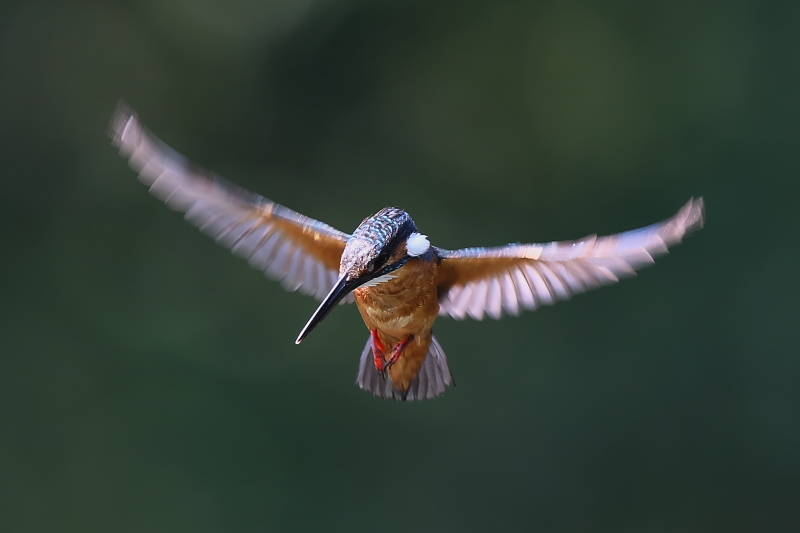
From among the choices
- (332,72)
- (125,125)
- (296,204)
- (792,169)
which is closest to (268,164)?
(296,204)

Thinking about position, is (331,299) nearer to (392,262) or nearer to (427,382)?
(392,262)

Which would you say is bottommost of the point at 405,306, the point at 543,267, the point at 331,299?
the point at 331,299

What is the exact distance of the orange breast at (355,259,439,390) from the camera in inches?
60.4

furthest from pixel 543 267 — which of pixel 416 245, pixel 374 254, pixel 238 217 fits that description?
pixel 238 217

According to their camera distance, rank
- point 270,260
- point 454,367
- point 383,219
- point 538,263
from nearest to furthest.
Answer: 1. point 383,219
2. point 538,263
3. point 270,260
4. point 454,367

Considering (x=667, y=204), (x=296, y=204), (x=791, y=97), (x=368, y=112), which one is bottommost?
(x=296, y=204)

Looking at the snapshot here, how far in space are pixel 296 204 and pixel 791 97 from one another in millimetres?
2551

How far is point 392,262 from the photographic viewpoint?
142 cm

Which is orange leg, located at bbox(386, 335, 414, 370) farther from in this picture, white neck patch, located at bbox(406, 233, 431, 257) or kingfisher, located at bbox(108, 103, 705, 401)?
white neck patch, located at bbox(406, 233, 431, 257)

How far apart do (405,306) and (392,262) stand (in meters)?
0.17

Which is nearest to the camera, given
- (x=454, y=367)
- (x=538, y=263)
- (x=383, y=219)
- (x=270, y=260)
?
(x=383, y=219)

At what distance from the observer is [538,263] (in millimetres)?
1540

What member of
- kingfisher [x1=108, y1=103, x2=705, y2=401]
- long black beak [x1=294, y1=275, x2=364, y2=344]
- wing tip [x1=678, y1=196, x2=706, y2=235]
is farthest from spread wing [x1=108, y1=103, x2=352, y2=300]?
wing tip [x1=678, y1=196, x2=706, y2=235]

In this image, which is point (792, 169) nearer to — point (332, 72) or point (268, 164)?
point (332, 72)
